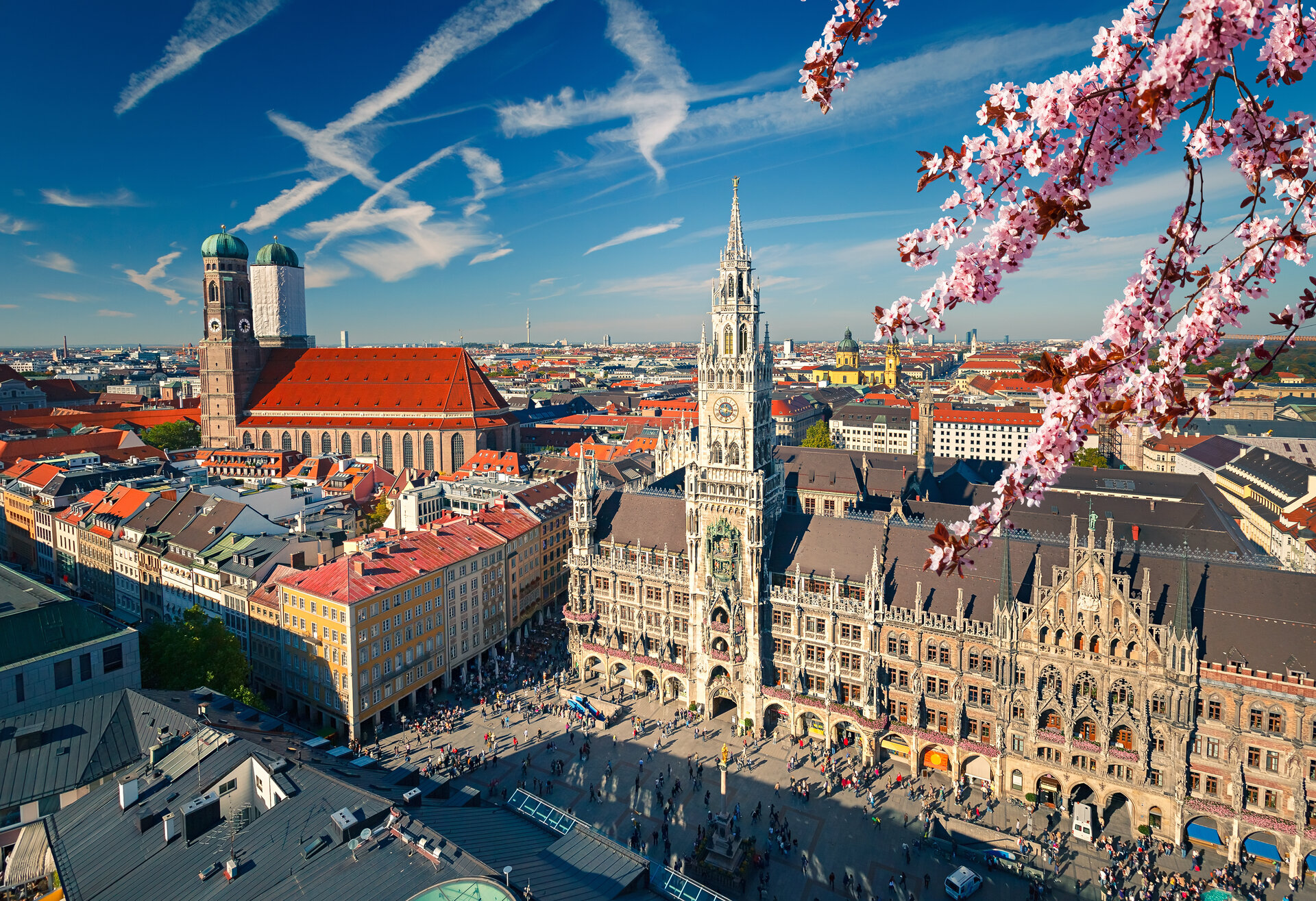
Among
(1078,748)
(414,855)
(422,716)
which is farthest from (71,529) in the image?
(1078,748)

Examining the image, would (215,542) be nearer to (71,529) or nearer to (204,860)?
(71,529)

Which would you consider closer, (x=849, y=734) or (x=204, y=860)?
(x=204, y=860)

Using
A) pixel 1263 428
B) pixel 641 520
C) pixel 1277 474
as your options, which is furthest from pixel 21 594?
pixel 1263 428

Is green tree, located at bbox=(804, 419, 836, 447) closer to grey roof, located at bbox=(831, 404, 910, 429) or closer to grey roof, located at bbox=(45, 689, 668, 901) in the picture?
grey roof, located at bbox=(831, 404, 910, 429)

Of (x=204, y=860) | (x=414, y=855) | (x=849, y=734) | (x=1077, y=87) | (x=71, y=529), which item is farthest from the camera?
(x=71, y=529)

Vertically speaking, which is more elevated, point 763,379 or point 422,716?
point 763,379

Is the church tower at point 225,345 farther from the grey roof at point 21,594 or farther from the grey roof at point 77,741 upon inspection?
the grey roof at point 77,741
